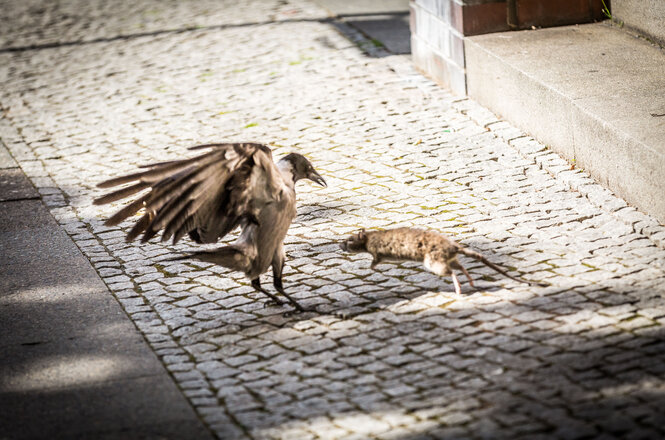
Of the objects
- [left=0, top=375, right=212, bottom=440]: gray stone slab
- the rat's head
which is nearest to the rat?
the rat's head

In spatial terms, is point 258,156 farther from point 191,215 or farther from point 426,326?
point 426,326

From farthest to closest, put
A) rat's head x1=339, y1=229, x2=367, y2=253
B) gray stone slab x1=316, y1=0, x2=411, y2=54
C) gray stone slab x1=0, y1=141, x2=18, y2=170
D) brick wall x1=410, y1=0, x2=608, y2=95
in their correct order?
1. gray stone slab x1=316, y1=0, x2=411, y2=54
2. brick wall x1=410, y1=0, x2=608, y2=95
3. gray stone slab x1=0, y1=141, x2=18, y2=170
4. rat's head x1=339, y1=229, x2=367, y2=253

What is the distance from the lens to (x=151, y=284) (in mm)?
6324

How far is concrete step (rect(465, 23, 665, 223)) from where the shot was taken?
645cm

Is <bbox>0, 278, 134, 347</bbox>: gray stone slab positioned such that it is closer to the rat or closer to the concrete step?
the rat

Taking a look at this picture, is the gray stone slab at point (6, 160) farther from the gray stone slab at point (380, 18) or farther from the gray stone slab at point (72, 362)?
the gray stone slab at point (380, 18)

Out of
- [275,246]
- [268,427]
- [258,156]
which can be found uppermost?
[258,156]

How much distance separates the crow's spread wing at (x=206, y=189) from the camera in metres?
5.32

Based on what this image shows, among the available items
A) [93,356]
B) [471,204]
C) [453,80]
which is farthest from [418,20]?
[93,356]

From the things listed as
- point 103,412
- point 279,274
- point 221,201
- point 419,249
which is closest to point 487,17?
point 419,249

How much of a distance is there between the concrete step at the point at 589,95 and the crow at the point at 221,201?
253cm

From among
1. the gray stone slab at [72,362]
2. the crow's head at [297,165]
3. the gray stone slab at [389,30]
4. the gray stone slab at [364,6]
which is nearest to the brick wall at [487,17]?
the gray stone slab at [389,30]

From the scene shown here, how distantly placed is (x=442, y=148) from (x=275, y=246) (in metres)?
3.17

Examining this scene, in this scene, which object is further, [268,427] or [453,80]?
[453,80]
